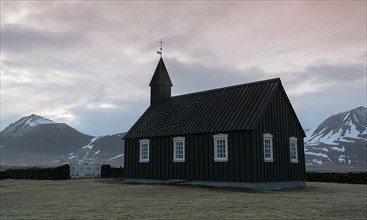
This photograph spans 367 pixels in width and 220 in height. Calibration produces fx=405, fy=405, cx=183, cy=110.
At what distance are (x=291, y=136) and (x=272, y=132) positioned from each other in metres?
3.08

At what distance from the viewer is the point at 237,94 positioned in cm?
2906

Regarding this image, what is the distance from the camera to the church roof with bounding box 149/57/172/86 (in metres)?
36.9

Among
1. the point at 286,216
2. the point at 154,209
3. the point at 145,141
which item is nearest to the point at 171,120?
the point at 145,141

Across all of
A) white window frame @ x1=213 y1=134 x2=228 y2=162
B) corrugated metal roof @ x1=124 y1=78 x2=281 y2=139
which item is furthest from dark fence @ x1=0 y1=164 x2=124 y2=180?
white window frame @ x1=213 y1=134 x2=228 y2=162

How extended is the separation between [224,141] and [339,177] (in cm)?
1555

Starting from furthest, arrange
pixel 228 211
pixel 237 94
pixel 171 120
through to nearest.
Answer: pixel 171 120 < pixel 237 94 < pixel 228 211

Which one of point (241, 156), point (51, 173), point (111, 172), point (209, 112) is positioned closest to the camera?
point (241, 156)

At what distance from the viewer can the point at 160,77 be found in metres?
36.9

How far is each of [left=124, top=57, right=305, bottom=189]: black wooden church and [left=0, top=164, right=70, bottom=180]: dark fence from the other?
867 cm

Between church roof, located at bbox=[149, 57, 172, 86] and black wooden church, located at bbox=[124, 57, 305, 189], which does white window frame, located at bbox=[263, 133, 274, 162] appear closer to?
black wooden church, located at bbox=[124, 57, 305, 189]

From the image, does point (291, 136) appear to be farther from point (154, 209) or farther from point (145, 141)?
point (154, 209)

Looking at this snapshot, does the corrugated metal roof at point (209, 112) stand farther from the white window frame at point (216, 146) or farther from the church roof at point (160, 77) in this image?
the church roof at point (160, 77)

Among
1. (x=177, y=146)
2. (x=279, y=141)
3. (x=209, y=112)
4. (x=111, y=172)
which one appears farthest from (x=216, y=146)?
(x=111, y=172)

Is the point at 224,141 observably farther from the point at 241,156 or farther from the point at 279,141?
the point at 279,141
